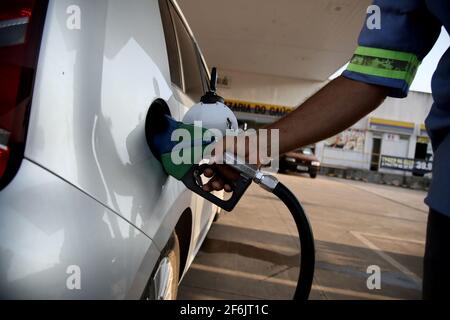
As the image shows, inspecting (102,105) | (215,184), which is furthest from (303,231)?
(102,105)

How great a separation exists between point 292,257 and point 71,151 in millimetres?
3155

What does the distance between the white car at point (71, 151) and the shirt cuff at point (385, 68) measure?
0.59m

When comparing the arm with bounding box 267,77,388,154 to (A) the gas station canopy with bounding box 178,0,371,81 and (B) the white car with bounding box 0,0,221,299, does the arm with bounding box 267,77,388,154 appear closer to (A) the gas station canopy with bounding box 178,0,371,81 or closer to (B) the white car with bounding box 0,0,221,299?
(B) the white car with bounding box 0,0,221,299

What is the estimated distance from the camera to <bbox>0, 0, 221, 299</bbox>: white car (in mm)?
708

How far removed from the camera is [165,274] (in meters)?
1.22

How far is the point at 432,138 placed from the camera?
941 mm

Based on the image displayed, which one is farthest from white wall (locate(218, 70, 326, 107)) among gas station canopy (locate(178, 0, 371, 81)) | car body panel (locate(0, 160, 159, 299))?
car body panel (locate(0, 160, 159, 299))

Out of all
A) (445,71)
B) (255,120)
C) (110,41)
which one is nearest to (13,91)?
(110,41)

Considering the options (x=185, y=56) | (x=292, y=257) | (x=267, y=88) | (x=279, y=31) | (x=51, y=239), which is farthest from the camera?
(x=267, y=88)

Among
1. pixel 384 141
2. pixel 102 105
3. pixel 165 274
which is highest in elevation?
pixel 384 141

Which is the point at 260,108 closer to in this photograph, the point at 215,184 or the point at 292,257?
the point at 292,257

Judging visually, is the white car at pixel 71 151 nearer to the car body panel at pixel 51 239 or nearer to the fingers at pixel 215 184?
the car body panel at pixel 51 239
